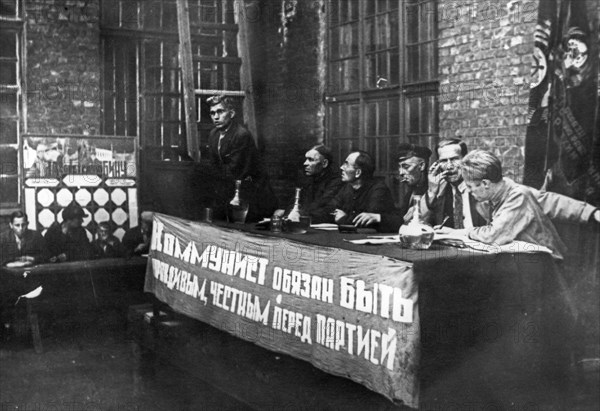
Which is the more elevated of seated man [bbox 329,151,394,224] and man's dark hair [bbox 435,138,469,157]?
man's dark hair [bbox 435,138,469,157]

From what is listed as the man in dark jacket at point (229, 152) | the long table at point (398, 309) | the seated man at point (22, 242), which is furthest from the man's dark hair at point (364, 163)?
the seated man at point (22, 242)

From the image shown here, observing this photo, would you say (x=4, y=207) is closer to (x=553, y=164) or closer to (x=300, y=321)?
(x=300, y=321)

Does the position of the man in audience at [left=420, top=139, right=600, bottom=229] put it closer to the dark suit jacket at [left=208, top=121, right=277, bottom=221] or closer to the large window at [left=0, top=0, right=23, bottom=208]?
the dark suit jacket at [left=208, top=121, right=277, bottom=221]

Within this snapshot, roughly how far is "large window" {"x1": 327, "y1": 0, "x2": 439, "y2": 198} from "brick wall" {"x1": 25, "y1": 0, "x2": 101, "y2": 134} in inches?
110

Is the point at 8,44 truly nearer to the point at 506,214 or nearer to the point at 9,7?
the point at 9,7

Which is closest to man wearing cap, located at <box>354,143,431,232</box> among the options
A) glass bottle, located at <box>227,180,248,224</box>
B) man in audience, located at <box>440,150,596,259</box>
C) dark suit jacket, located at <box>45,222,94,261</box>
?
man in audience, located at <box>440,150,596,259</box>

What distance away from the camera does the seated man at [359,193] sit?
5.75m

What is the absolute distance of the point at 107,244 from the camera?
25.4 ft

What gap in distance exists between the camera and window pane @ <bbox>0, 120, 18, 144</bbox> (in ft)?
27.1

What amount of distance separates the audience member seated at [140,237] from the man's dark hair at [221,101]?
4.62ft

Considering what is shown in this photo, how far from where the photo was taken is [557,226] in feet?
15.3

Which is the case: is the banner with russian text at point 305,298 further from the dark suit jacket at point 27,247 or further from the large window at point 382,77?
the large window at point 382,77

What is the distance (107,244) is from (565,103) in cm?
496

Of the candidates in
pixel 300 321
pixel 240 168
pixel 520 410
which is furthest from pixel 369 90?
pixel 520 410
